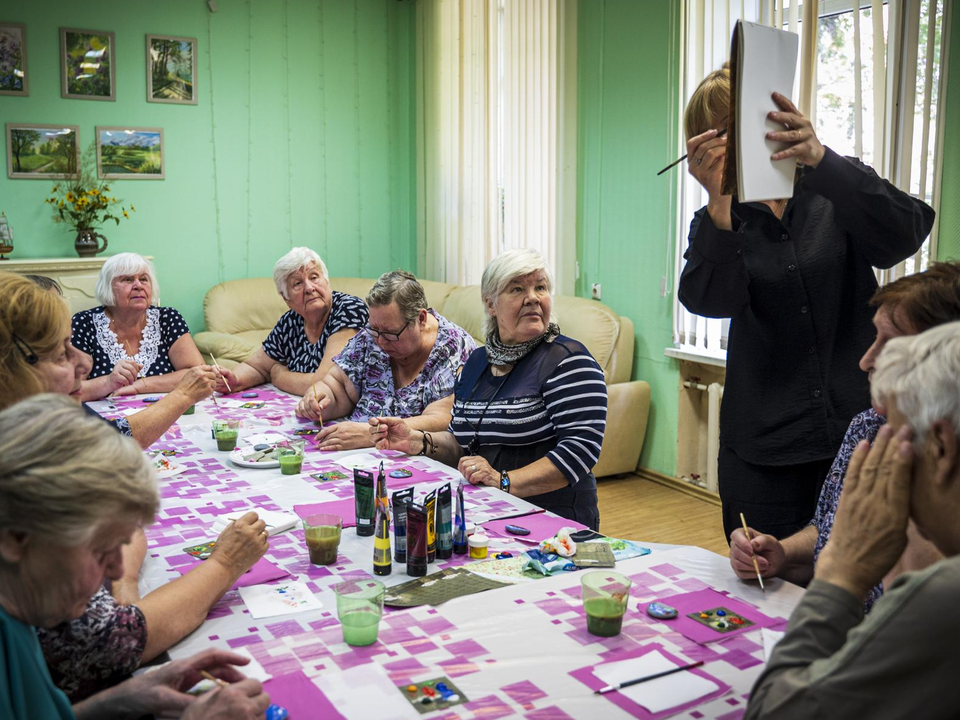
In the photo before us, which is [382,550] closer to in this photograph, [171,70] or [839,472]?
[839,472]

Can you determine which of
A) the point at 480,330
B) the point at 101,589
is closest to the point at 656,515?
the point at 480,330

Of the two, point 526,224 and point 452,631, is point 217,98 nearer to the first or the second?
point 526,224

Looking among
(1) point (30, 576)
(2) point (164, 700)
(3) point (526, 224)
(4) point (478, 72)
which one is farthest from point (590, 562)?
(4) point (478, 72)

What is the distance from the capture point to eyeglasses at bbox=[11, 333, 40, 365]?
164 cm

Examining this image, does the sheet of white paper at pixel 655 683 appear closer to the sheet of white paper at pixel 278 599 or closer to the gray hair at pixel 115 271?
the sheet of white paper at pixel 278 599

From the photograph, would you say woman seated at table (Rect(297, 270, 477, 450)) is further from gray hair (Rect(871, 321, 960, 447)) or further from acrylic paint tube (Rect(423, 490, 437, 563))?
gray hair (Rect(871, 321, 960, 447))

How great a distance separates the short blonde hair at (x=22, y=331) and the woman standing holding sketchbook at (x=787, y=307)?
1.39 metres

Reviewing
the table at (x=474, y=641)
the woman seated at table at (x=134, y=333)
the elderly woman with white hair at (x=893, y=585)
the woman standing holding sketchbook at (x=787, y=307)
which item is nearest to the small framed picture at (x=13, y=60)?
the woman seated at table at (x=134, y=333)

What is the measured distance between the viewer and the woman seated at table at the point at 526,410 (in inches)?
97.3

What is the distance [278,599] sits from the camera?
1.70m

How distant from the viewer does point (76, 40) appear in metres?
5.64

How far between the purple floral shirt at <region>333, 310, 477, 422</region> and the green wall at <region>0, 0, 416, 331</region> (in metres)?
3.17

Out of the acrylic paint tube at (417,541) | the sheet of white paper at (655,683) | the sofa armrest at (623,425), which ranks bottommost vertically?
the sofa armrest at (623,425)

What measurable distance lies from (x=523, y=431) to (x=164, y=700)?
144cm
